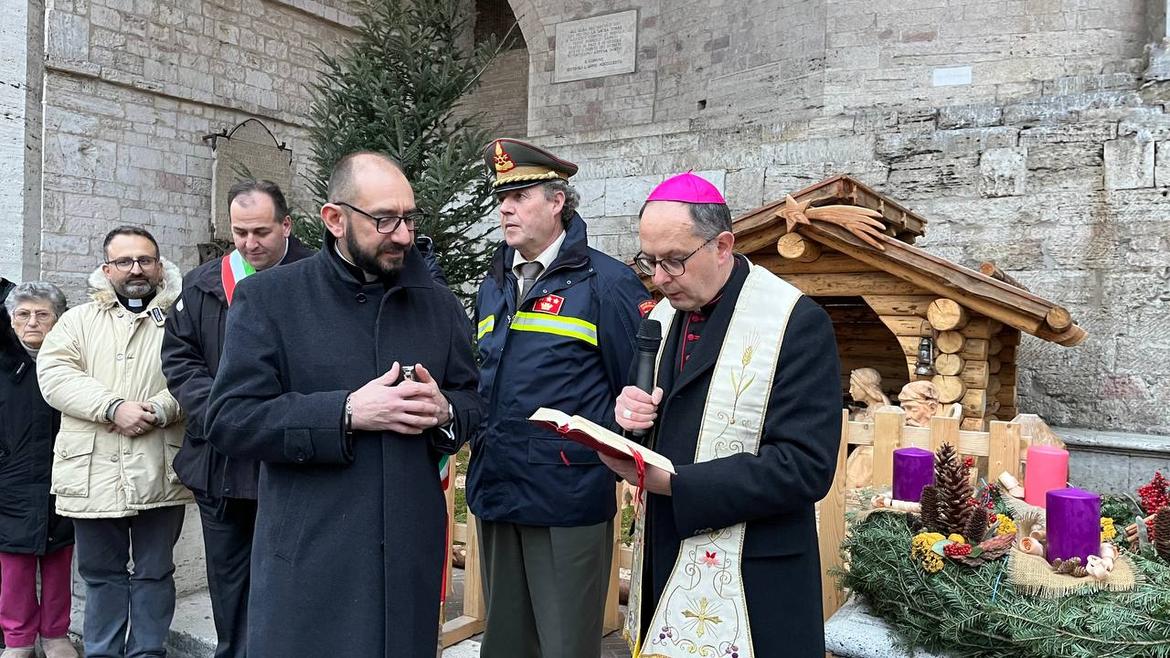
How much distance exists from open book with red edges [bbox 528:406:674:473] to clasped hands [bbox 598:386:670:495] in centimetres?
4

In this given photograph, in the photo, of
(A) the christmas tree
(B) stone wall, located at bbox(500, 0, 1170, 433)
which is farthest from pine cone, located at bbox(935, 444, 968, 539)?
(B) stone wall, located at bbox(500, 0, 1170, 433)

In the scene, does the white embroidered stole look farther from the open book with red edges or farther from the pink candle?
the pink candle

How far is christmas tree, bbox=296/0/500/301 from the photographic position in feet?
20.5

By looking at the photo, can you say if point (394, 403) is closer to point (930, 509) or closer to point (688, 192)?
point (688, 192)

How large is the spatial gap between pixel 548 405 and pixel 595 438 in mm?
1096

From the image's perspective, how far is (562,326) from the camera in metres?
2.86

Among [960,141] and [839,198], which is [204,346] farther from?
[960,141]

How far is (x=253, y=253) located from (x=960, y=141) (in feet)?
20.6

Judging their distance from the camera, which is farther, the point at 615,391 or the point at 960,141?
the point at 960,141

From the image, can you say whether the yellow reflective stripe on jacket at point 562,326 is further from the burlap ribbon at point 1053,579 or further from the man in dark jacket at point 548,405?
the burlap ribbon at point 1053,579

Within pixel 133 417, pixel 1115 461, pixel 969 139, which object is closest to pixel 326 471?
pixel 133 417

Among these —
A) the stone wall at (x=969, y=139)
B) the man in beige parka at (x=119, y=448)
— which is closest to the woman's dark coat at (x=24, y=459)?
the man in beige parka at (x=119, y=448)

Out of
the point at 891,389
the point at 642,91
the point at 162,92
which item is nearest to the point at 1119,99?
the point at 891,389

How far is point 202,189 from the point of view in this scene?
12203mm
